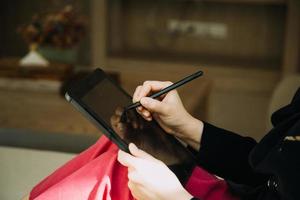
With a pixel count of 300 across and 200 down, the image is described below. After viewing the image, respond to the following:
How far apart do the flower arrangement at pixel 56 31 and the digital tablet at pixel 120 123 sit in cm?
118

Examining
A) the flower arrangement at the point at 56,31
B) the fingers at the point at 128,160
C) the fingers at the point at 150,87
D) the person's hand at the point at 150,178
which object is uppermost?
the fingers at the point at 150,87

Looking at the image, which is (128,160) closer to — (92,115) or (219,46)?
(92,115)

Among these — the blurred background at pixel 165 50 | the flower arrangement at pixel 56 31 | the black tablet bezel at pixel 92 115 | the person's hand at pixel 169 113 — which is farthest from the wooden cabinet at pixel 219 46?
the black tablet bezel at pixel 92 115

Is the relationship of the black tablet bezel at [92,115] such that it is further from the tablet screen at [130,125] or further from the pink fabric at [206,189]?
the pink fabric at [206,189]

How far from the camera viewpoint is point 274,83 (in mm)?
2799

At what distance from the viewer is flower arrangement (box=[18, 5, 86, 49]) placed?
206cm

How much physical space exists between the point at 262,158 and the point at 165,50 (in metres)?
2.44

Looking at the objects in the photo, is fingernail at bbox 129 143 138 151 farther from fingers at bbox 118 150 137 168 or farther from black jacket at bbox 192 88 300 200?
black jacket at bbox 192 88 300 200

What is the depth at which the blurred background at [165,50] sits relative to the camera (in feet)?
6.49

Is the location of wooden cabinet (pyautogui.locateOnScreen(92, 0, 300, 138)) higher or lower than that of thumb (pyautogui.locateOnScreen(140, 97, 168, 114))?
lower

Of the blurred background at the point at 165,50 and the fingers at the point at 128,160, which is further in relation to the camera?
the blurred background at the point at 165,50

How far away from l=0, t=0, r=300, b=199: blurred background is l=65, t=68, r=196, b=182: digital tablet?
84 centimetres

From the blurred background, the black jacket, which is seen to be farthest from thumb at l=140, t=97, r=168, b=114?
the blurred background

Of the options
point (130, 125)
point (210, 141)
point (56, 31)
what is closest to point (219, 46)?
point (56, 31)
